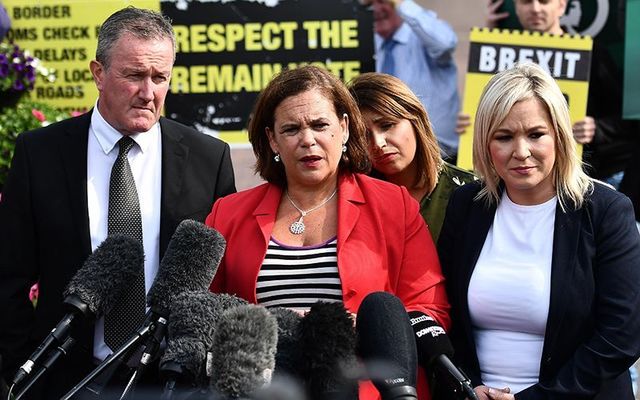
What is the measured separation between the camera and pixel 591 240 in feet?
12.0

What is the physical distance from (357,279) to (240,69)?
3196mm

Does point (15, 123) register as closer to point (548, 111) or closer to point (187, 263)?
point (187, 263)

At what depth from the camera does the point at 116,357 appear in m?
2.98

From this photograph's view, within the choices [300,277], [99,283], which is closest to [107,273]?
[99,283]

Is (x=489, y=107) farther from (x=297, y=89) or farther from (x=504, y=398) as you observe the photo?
(x=504, y=398)

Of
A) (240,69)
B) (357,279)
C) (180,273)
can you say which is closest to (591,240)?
(357,279)

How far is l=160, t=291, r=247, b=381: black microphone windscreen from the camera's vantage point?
9.80ft

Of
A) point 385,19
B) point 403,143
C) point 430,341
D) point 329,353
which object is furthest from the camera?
point 385,19

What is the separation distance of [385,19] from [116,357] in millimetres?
3983

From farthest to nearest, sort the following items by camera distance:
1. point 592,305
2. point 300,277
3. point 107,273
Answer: point 300,277, point 592,305, point 107,273

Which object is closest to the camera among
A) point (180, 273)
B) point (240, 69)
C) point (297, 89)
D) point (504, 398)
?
point (180, 273)

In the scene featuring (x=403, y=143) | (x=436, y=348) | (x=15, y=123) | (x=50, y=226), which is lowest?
(x=436, y=348)

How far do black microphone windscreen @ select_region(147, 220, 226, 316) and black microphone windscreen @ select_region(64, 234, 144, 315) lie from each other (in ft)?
0.51

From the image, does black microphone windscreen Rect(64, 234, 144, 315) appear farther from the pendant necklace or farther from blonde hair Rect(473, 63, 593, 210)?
blonde hair Rect(473, 63, 593, 210)
